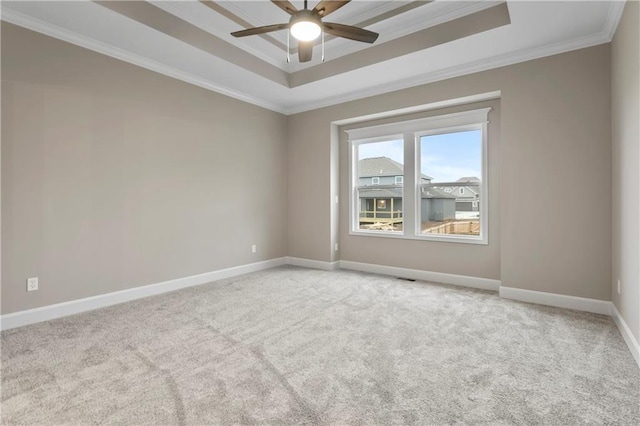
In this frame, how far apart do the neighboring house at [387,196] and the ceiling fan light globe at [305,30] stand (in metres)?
2.78

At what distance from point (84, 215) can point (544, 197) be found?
4.95m

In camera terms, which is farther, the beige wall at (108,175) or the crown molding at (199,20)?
the crown molding at (199,20)

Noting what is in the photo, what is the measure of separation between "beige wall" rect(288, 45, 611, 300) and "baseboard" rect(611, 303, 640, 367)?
9.6 inches

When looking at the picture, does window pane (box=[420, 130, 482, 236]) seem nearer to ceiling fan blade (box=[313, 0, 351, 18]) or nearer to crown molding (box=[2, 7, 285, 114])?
ceiling fan blade (box=[313, 0, 351, 18])

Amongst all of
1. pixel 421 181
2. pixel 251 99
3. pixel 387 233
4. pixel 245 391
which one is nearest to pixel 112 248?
pixel 245 391

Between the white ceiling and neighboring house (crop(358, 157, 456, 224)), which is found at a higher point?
the white ceiling

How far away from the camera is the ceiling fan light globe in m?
2.49

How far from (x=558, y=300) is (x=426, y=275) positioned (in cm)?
156

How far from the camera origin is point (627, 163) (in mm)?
2541

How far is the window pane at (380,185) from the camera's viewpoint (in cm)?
501

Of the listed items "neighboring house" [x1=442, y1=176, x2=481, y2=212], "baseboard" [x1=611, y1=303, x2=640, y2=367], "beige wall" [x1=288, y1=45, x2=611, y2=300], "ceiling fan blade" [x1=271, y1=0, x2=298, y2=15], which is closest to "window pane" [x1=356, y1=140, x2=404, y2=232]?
"neighboring house" [x1=442, y1=176, x2=481, y2=212]

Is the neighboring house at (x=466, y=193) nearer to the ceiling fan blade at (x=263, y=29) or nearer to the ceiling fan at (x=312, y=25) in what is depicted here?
the ceiling fan at (x=312, y=25)

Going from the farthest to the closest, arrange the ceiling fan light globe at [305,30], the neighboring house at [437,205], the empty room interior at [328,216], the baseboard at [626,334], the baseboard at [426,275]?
the neighboring house at [437,205] < the baseboard at [426,275] < the ceiling fan light globe at [305,30] < the baseboard at [626,334] < the empty room interior at [328,216]

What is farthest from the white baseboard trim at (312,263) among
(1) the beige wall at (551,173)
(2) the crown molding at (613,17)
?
(2) the crown molding at (613,17)
